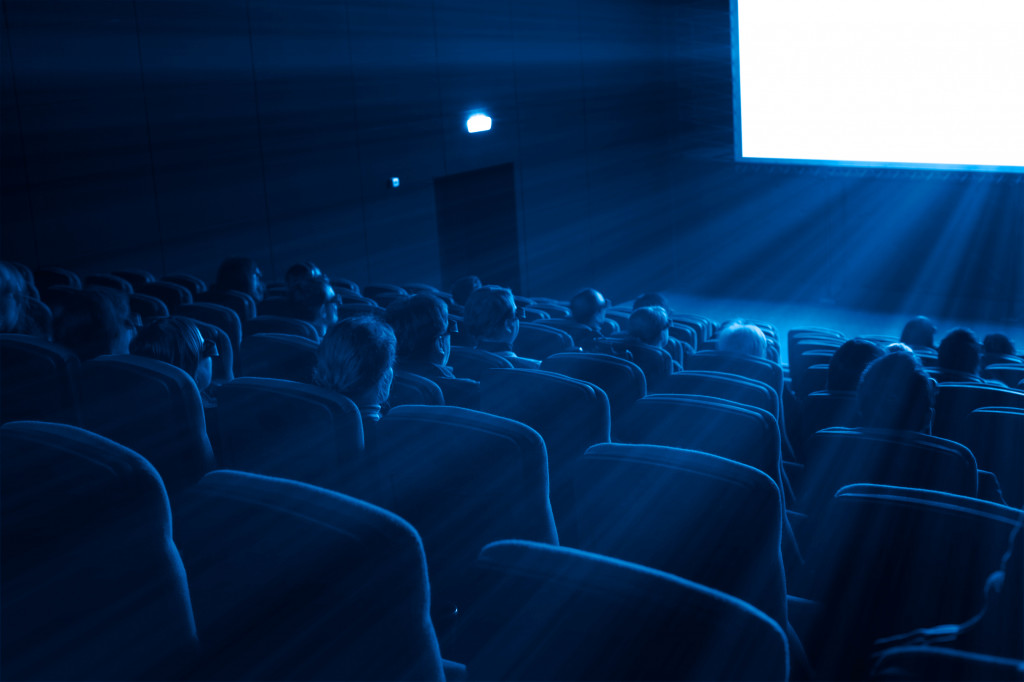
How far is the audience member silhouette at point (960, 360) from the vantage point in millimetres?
4945

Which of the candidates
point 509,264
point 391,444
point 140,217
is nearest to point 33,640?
point 391,444

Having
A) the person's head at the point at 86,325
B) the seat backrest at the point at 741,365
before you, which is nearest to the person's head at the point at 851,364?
the seat backrest at the point at 741,365

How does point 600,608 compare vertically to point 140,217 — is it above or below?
below

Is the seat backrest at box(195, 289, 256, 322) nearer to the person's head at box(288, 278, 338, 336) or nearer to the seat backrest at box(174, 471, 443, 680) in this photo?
the person's head at box(288, 278, 338, 336)

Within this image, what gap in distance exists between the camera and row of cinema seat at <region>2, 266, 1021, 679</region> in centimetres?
153

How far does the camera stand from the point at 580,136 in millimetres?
12734

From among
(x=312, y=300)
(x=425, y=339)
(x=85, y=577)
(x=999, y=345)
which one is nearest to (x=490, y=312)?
(x=425, y=339)

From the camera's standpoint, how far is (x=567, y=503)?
9.96 feet

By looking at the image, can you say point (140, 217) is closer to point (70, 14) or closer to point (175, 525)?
point (70, 14)

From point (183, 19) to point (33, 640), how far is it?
7.35 meters

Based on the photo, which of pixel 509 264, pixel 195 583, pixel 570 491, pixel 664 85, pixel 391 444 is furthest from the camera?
pixel 664 85

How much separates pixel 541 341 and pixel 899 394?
267 centimetres

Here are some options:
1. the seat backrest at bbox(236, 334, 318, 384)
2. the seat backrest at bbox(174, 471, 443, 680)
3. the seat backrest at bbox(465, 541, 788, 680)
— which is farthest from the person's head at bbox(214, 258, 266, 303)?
the seat backrest at bbox(465, 541, 788, 680)

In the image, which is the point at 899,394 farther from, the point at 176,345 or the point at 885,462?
the point at 176,345
